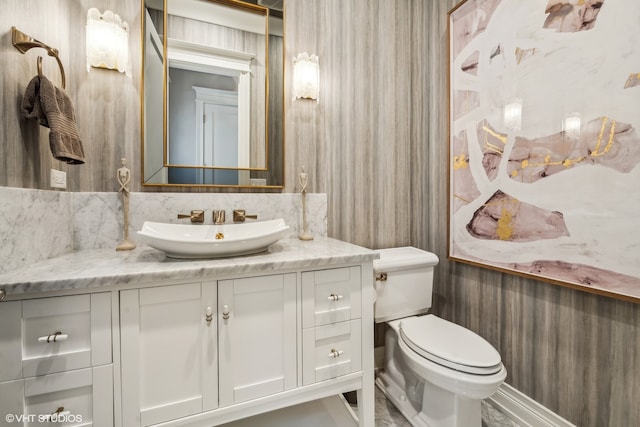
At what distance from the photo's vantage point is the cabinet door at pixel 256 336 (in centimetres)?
102

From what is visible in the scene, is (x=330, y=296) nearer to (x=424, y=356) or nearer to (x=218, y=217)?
(x=424, y=356)

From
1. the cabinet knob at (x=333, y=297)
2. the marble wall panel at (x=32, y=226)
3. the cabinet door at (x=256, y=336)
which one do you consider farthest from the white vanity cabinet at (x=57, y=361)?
the cabinet knob at (x=333, y=297)

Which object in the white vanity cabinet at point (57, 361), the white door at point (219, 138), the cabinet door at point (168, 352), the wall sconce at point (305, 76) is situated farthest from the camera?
the wall sconce at point (305, 76)

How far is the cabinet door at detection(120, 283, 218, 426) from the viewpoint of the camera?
2.99 feet

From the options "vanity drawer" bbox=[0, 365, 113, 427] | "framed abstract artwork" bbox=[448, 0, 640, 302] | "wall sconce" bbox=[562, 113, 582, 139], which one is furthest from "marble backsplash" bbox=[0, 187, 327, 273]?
"wall sconce" bbox=[562, 113, 582, 139]

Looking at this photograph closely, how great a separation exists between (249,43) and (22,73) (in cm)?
101

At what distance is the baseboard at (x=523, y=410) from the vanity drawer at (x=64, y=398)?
1.81 meters

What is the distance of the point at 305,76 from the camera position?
164 centimetres

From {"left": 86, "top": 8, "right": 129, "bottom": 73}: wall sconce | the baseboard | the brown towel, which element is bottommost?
the baseboard

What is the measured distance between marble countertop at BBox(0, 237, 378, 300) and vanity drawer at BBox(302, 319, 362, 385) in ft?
0.96

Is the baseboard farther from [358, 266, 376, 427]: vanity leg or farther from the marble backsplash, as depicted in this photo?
the marble backsplash

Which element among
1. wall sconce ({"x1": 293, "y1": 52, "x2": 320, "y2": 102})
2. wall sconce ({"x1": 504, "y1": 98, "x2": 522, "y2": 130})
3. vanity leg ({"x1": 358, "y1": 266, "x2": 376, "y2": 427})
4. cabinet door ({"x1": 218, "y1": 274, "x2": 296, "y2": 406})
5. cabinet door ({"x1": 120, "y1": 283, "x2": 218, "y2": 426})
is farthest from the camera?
wall sconce ({"x1": 293, "y1": 52, "x2": 320, "y2": 102})

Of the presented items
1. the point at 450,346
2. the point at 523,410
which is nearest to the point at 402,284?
the point at 450,346

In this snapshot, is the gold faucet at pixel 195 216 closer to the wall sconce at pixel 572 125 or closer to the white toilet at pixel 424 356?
the white toilet at pixel 424 356
